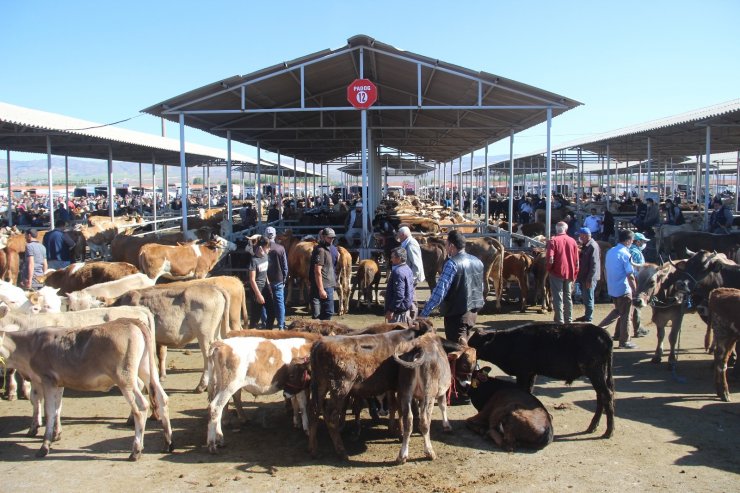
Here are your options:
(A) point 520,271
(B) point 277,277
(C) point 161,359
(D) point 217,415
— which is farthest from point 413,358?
(A) point 520,271

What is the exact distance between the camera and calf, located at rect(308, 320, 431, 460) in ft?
20.2

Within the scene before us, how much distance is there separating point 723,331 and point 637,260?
2.67 meters

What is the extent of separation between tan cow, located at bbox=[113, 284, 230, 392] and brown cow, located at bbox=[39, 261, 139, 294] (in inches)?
130

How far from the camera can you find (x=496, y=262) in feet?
44.8

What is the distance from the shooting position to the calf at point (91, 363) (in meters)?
6.29

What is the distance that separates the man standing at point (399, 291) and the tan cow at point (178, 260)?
598 centimetres

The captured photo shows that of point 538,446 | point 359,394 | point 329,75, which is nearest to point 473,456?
point 538,446

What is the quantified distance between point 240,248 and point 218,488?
10.6 meters

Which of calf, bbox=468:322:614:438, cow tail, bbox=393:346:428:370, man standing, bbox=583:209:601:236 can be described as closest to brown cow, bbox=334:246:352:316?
calf, bbox=468:322:614:438

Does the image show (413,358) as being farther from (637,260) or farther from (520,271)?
(520,271)

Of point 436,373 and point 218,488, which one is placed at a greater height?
point 436,373

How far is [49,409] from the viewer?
6.43 metres

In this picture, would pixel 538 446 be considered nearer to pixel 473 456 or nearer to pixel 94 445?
pixel 473 456

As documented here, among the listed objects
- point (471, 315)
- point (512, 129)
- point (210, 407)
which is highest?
point (512, 129)
